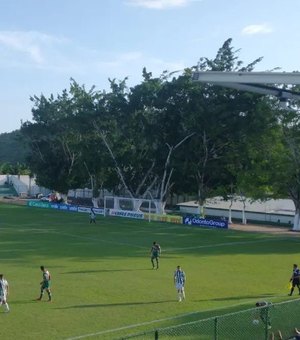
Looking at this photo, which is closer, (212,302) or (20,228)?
(212,302)

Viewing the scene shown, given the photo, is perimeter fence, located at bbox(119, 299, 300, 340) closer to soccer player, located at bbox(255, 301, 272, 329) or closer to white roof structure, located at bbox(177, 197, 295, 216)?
soccer player, located at bbox(255, 301, 272, 329)

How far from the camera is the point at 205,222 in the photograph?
58.6 meters

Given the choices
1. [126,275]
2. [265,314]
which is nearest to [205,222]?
[126,275]

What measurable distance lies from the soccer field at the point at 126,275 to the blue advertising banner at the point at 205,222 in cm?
268

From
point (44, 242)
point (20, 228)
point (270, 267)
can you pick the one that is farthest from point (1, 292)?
point (20, 228)

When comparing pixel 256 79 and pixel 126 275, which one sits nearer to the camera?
pixel 256 79

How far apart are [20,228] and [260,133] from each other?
2608cm

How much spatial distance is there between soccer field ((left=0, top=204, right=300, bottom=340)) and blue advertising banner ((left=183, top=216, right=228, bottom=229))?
2682 millimetres

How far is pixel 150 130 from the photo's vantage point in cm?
6906

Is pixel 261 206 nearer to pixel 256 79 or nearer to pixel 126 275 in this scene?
pixel 126 275

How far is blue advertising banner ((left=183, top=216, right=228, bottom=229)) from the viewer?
188ft

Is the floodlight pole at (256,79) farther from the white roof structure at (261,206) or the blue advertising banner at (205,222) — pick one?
the white roof structure at (261,206)

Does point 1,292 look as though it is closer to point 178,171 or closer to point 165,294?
point 165,294

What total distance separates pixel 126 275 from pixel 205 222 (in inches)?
1185
